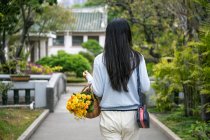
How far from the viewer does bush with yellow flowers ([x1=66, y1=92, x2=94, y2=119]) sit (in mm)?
5621

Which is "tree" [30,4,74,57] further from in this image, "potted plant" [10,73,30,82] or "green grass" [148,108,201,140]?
"green grass" [148,108,201,140]

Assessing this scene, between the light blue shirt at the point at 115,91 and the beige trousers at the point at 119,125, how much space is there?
0.22 ft

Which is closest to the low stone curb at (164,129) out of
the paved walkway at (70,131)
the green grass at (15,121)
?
the paved walkway at (70,131)

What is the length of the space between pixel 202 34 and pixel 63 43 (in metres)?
48.6

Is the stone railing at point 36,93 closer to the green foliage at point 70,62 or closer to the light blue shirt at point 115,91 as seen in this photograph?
the light blue shirt at point 115,91

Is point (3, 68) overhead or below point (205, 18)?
below

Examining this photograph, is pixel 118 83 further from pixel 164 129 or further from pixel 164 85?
pixel 164 85

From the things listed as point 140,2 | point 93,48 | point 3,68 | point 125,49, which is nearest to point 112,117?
point 125,49

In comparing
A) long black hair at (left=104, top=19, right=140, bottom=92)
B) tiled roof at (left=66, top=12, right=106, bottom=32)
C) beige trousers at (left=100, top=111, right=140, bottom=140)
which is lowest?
tiled roof at (left=66, top=12, right=106, bottom=32)

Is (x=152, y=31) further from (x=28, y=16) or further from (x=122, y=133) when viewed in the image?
(x=122, y=133)

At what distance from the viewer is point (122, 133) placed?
209 inches

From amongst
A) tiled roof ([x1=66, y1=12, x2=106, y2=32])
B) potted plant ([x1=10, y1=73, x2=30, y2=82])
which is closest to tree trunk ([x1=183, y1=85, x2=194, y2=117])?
potted plant ([x1=10, y1=73, x2=30, y2=82])

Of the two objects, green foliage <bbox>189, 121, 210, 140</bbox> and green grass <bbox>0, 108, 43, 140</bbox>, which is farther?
green grass <bbox>0, 108, 43, 140</bbox>

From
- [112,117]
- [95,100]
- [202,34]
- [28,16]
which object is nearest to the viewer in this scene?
[112,117]
